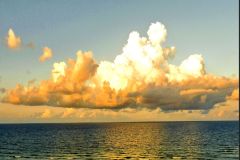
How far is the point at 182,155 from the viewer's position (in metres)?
94.8

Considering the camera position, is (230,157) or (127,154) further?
(127,154)

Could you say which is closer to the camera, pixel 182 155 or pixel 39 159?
pixel 39 159

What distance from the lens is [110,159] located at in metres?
88.6

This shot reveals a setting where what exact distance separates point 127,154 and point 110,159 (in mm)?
12383

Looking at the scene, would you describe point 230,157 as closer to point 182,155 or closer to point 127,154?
point 182,155

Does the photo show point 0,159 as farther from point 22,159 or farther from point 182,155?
point 182,155

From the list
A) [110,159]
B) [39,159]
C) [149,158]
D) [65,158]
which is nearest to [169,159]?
[149,158]

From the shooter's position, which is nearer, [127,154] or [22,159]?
[22,159]

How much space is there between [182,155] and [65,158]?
3062cm

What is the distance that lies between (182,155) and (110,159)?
19904 millimetres

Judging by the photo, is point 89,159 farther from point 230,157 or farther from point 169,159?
point 230,157

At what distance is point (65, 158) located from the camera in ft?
296

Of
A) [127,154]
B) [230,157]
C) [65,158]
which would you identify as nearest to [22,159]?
[65,158]

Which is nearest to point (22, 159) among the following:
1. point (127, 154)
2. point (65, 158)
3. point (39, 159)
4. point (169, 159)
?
point (39, 159)
